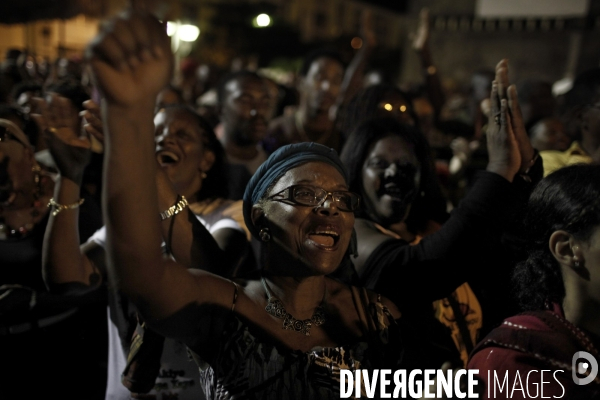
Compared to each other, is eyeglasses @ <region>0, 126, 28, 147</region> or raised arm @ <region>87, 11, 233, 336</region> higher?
eyeglasses @ <region>0, 126, 28, 147</region>

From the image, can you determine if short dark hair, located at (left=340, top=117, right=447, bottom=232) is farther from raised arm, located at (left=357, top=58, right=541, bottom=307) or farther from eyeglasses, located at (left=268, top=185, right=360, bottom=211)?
eyeglasses, located at (left=268, top=185, right=360, bottom=211)

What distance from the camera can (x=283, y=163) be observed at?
1755 millimetres

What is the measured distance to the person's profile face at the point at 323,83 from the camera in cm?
486

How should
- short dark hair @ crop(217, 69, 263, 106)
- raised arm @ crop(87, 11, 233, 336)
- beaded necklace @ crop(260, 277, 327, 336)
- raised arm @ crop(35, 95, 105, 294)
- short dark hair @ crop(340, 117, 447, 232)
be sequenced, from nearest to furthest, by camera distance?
raised arm @ crop(87, 11, 233, 336), beaded necklace @ crop(260, 277, 327, 336), raised arm @ crop(35, 95, 105, 294), short dark hair @ crop(340, 117, 447, 232), short dark hair @ crop(217, 69, 263, 106)

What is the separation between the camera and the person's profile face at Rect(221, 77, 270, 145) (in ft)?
13.8

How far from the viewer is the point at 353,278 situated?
2.23 metres

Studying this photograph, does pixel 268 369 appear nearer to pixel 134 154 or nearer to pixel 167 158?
pixel 134 154

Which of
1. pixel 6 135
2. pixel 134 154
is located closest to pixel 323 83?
pixel 6 135

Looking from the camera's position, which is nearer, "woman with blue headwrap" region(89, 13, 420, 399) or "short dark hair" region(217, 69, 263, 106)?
"woman with blue headwrap" region(89, 13, 420, 399)

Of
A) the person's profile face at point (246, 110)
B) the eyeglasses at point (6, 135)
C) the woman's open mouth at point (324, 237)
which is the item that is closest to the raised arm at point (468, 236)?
the woman's open mouth at point (324, 237)

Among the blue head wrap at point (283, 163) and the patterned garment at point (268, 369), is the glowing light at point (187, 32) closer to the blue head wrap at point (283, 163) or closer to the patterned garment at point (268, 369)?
the blue head wrap at point (283, 163)

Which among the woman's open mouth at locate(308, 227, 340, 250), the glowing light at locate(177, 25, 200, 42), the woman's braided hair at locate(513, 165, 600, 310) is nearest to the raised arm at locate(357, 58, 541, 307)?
the woman's braided hair at locate(513, 165, 600, 310)

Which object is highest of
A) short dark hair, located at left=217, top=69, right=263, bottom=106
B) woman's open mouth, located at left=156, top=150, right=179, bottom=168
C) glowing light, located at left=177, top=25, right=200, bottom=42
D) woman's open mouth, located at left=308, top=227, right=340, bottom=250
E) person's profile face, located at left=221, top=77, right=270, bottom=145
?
glowing light, located at left=177, top=25, right=200, bottom=42

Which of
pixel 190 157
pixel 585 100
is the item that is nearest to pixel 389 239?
pixel 190 157
